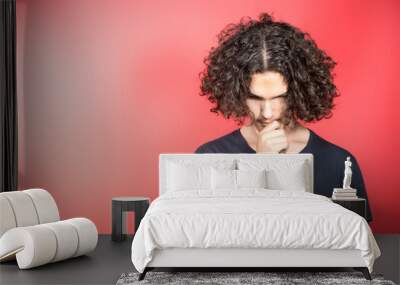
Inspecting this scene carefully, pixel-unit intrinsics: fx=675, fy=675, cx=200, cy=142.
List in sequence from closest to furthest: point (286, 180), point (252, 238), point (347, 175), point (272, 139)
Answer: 1. point (252, 238)
2. point (286, 180)
3. point (347, 175)
4. point (272, 139)

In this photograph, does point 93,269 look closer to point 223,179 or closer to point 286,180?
point 223,179

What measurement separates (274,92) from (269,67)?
265mm

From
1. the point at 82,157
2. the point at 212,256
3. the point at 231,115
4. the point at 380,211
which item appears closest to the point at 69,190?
the point at 82,157

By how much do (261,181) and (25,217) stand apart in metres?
2.18

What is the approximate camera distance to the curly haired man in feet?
23.0

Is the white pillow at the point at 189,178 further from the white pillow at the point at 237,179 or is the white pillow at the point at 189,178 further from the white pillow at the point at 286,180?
the white pillow at the point at 286,180

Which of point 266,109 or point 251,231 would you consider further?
point 266,109

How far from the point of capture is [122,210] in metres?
6.73

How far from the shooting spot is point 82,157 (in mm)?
7289

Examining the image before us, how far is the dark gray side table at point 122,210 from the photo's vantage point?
6716 mm

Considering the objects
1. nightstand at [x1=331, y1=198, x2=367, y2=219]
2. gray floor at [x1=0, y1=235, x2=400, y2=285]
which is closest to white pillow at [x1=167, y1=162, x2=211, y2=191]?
gray floor at [x1=0, y1=235, x2=400, y2=285]

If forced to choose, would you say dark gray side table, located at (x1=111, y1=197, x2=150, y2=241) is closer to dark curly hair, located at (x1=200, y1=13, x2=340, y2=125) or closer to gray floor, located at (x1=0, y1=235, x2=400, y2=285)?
gray floor, located at (x1=0, y1=235, x2=400, y2=285)

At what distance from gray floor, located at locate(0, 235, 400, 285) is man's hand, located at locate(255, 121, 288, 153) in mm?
1494

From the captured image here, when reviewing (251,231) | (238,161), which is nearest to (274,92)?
(238,161)
